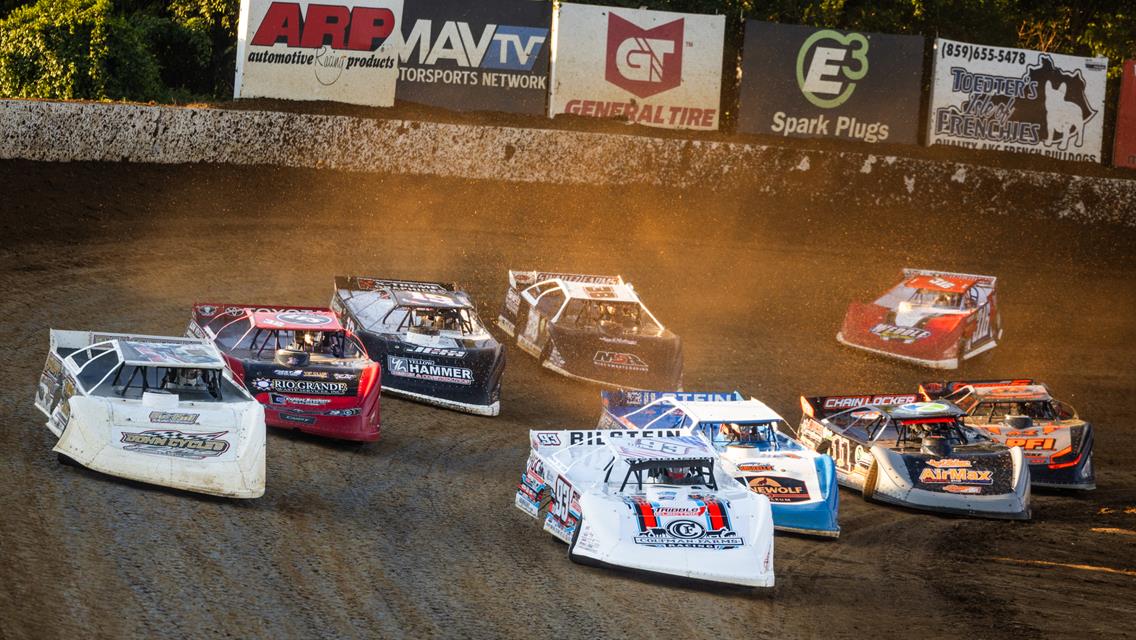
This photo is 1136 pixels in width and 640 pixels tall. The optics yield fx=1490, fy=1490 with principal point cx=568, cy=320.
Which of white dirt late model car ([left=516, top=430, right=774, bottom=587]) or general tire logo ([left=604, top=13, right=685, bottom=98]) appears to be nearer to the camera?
white dirt late model car ([left=516, top=430, right=774, bottom=587])

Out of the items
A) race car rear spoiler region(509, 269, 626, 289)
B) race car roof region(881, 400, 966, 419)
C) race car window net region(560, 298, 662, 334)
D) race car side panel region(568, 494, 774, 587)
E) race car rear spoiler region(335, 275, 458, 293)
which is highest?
race car rear spoiler region(509, 269, 626, 289)

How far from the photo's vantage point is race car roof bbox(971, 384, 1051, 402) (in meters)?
18.7

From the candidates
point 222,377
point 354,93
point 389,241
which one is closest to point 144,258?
point 389,241

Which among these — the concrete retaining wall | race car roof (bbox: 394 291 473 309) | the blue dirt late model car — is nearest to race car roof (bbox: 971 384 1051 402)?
the blue dirt late model car

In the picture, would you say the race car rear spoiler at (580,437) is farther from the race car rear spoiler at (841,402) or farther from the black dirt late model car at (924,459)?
the race car rear spoiler at (841,402)

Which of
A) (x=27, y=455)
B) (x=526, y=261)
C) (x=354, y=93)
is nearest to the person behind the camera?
(x=27, y=455)

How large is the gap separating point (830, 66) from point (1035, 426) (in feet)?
37.8

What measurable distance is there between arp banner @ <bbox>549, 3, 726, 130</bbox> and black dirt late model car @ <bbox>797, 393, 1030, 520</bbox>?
11.1 metres

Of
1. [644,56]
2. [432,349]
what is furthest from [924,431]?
[644,56]

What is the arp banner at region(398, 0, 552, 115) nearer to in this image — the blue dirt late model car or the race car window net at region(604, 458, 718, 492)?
the blue dirt late model car

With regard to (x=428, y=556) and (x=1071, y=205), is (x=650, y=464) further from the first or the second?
(x=1071, y=205)

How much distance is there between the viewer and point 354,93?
26594mm

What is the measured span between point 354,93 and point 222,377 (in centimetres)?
1314

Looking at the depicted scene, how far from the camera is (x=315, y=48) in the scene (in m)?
26.3
